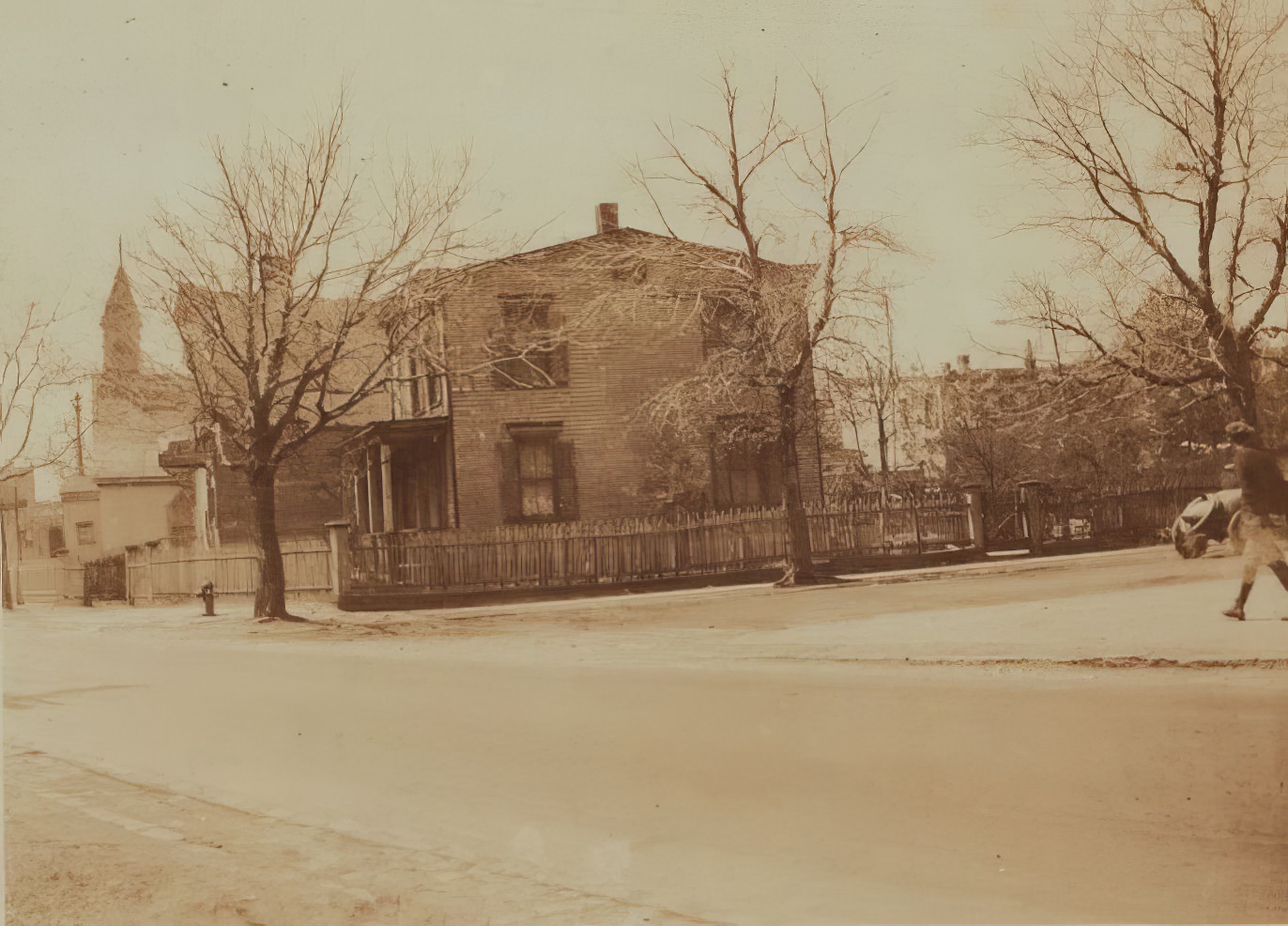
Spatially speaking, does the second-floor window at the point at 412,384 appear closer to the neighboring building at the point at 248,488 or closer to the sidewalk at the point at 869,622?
the neighboring building at the point at 248,488

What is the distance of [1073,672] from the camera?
5.95 metres

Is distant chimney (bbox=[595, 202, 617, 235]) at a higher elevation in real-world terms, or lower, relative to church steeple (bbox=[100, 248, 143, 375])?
higher

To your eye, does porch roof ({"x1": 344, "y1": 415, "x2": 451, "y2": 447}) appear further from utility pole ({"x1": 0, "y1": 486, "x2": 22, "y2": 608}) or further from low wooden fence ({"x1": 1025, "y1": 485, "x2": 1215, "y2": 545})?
low wooden fence ({"x1": 1025, "y1": 485, "x2": 1215, "y2": 545})

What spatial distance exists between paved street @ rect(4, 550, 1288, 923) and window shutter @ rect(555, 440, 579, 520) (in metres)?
1.40

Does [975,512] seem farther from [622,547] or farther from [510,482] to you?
[510,482]

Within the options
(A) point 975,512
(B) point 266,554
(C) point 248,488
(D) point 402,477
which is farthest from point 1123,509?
(D) point 402,477

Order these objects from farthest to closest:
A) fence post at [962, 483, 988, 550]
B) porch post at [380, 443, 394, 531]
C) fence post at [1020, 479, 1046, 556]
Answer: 1. fence post at [962, 483, 988, 550]
2. fence post at [1020, 479, 1046, 556]
3. porch post at [380, 443, 394, 531]

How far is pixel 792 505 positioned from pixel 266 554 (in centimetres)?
446

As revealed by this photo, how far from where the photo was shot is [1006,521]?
351 inches

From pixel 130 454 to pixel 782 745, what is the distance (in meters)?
4.20

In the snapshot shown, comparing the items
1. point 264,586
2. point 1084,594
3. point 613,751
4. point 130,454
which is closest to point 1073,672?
point 1084,594

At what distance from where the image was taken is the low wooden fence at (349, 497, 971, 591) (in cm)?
799

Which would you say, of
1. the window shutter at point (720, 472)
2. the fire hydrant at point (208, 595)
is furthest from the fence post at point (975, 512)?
the fire hydrant at point (208, 595)

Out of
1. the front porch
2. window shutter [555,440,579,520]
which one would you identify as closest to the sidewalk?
window shutter [555,440,579,520]
